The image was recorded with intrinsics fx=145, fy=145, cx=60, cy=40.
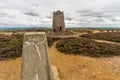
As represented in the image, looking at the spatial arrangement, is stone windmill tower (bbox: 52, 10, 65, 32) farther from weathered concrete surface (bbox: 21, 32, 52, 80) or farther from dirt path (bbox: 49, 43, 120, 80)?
weathered concrete surface (bbox: 21, 32, 52, 80)

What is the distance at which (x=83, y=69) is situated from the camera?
1234 centimetres

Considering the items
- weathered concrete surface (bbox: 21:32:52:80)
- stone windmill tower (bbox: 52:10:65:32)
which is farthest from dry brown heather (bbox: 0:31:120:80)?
stone windmill tower (bbox: 52:10:65:32)

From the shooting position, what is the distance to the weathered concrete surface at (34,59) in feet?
23.2

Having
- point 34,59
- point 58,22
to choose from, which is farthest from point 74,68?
point 58,22

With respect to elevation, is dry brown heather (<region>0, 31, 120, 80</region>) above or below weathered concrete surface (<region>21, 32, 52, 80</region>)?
below

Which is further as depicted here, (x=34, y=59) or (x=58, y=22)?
(x=58, y=22)

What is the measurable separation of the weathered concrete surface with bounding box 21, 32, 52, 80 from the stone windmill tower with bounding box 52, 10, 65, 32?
22830 millimetres

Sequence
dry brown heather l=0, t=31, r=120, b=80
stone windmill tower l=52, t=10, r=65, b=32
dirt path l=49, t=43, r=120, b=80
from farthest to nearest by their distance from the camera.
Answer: stone windmill tower l=52, t=10, r=65, b=32 < dry brown heather l=0, t=31, r=120, b=80 < dirt path l=49, t=43, r=120, b=80

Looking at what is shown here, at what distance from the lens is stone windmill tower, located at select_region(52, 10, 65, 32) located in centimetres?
2958

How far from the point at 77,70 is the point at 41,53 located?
19.1 feet

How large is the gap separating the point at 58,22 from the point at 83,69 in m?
18.8

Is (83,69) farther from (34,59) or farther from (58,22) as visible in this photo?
(58,22)

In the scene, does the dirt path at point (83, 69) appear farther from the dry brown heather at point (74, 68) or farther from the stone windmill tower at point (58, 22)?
the stone windmill tower at point (58, 22)

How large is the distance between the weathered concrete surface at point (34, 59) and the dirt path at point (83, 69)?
3574 millimetres
